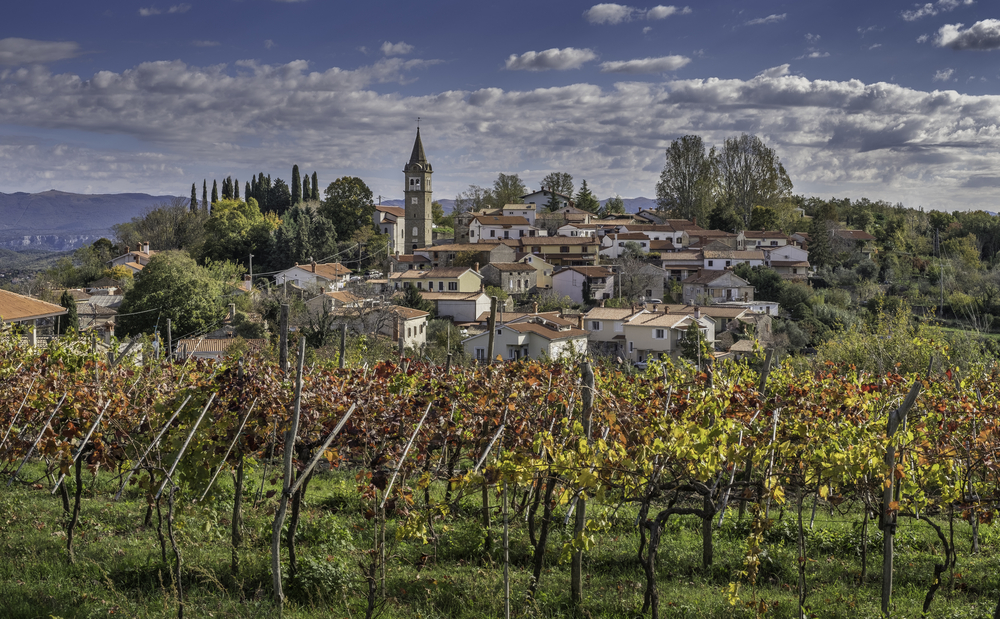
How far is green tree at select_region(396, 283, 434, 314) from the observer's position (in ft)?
147

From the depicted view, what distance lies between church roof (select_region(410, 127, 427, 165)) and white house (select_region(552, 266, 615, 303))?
950 inches

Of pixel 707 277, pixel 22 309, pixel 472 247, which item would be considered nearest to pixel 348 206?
pixel 472 247

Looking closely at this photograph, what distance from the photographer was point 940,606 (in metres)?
5.50

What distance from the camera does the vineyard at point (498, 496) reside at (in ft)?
15.9

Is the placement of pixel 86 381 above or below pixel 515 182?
below

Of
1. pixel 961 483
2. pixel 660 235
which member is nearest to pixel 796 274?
pixel 660 235

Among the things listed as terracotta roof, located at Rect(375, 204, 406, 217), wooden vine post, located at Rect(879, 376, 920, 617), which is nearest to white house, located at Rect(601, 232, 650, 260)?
terracotta roof, located at Rect(375, 204, 406, 217)

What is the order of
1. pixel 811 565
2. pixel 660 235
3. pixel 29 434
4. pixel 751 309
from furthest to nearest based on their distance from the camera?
1. pixel 660 235
2. pixel 751 309
3. pixel 29 434
4. pixel 811 565

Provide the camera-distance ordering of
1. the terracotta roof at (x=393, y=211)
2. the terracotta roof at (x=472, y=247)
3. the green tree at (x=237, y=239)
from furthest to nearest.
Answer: the terracotta roof at (x=393, y=211) → the terracotta roof at (x=472, y=247) → the green tree at (x=237, y=239)

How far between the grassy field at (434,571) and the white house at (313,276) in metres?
42.9

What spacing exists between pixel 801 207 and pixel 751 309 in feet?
165

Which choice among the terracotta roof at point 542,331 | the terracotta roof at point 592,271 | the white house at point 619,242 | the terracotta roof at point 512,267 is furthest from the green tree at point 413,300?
the white house at point 619,242

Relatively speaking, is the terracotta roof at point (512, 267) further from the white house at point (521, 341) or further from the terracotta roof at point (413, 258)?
the white house at point (521, 341)

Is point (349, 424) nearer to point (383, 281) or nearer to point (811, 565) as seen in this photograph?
point (811, 565)
